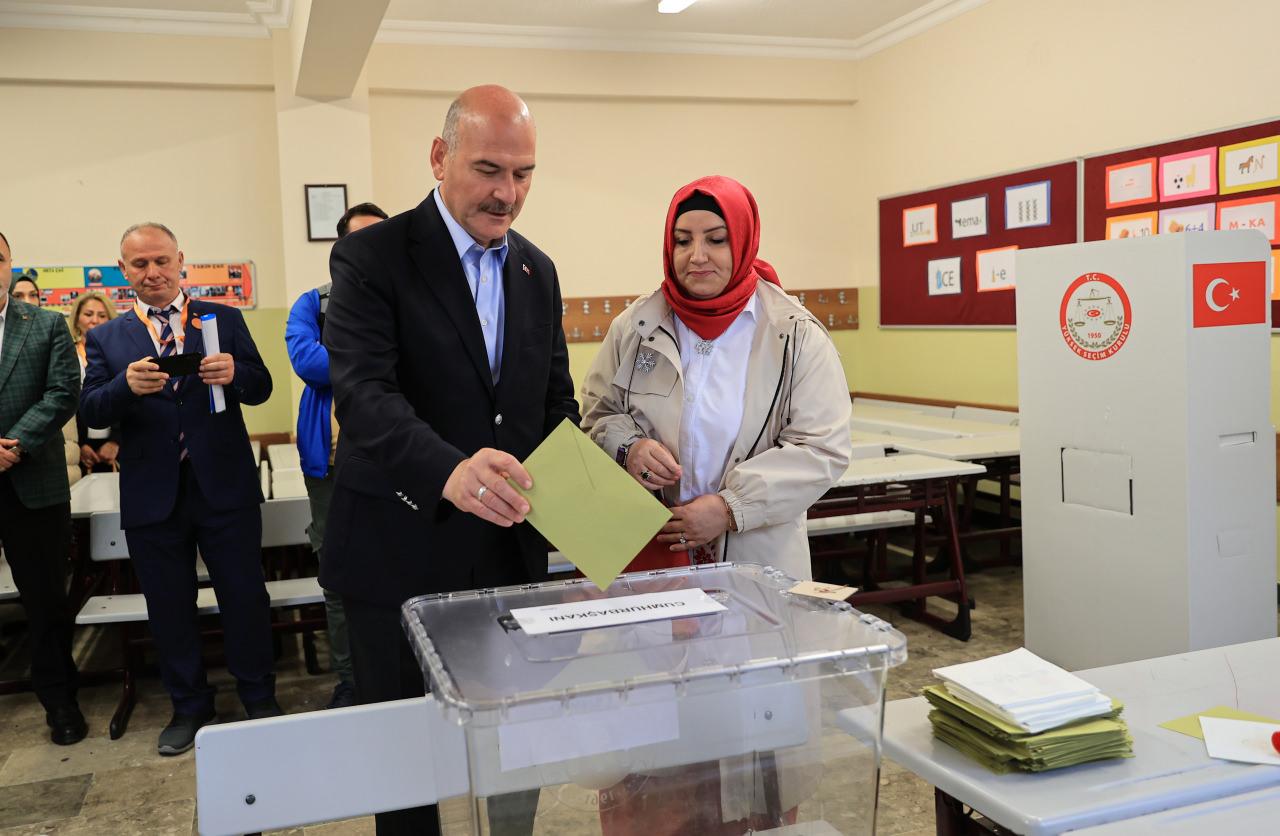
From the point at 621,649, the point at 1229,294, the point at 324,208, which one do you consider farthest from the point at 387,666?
the point at 324,208

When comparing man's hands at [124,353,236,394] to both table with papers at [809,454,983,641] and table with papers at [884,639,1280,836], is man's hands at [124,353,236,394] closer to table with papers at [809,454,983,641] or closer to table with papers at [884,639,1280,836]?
table with papers at [809,454,983,641]

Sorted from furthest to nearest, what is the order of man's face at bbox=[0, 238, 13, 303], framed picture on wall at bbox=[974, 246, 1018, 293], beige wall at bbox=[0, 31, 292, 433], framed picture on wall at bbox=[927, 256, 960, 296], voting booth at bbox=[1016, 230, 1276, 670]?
framed picture on wall at bbox=[927, 256, 960, 296]
framed picture on wall at bbox=[974, 246, 1018, 293]
beige wall at bbox=[0, 31, 292, 433]
man's face at bbox=[0, 238, 13, 303]
voting booth at bbox=[1016, 230, 1276, 670]

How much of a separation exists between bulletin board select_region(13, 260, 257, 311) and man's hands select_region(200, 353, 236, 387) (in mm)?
3192

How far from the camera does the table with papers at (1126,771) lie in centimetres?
126

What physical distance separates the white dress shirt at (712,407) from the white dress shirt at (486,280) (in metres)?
0.46

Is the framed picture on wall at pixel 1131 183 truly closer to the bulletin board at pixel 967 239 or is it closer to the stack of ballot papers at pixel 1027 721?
the bulletin board at pixel 967 239

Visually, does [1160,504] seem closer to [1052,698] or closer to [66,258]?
[1052,698]

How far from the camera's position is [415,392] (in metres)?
1.75

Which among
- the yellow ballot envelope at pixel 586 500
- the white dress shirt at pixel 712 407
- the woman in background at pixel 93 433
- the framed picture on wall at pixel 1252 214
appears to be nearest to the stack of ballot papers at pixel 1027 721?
the yellow ballot envelope at pixel 586 500

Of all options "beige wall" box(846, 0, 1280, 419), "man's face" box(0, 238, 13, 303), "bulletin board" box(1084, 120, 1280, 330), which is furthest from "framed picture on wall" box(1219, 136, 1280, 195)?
"man's face" box(0, 238, 13, 303)

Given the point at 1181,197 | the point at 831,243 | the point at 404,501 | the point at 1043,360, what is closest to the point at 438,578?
the point at 404,501

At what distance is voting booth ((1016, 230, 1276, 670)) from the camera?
3273 mm

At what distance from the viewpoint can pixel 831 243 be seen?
784 centimetres

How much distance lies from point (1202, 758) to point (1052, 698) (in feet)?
0.72
